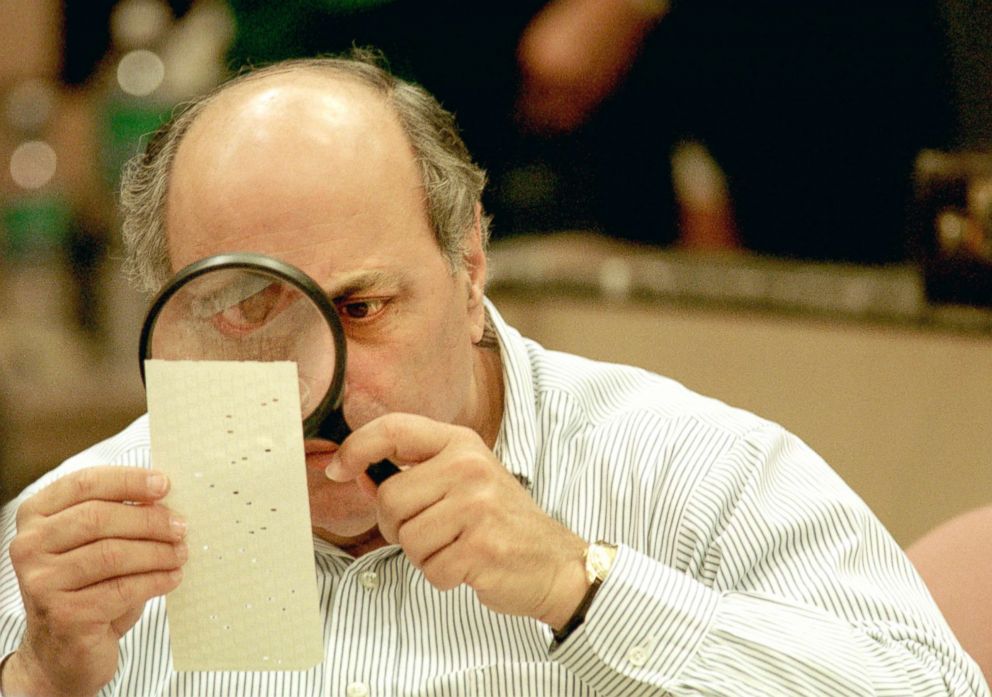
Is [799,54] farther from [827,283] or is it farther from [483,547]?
[483,547]

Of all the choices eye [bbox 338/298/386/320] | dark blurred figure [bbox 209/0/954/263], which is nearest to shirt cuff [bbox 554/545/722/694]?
eye [bbox 338/298/386/320]

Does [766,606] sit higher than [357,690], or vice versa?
[766,606]

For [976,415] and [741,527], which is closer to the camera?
[741,527]

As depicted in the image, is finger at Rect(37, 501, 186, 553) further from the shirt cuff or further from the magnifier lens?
the shirt cuff

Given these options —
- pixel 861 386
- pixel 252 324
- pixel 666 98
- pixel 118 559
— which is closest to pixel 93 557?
pixel 118 559

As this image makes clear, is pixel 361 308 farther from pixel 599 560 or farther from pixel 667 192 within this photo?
pixel 667 192

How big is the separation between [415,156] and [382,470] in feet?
1.45

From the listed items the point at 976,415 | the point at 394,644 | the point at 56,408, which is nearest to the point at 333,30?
the point at 56,408

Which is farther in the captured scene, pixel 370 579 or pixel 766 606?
pixel 370 579

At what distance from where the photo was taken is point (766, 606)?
1433 mm

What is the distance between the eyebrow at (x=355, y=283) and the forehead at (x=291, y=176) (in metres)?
0.03

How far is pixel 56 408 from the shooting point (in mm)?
3781

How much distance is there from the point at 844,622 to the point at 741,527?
16 cm

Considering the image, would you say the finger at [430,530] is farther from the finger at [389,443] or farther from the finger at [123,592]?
the finger at [123,592]
